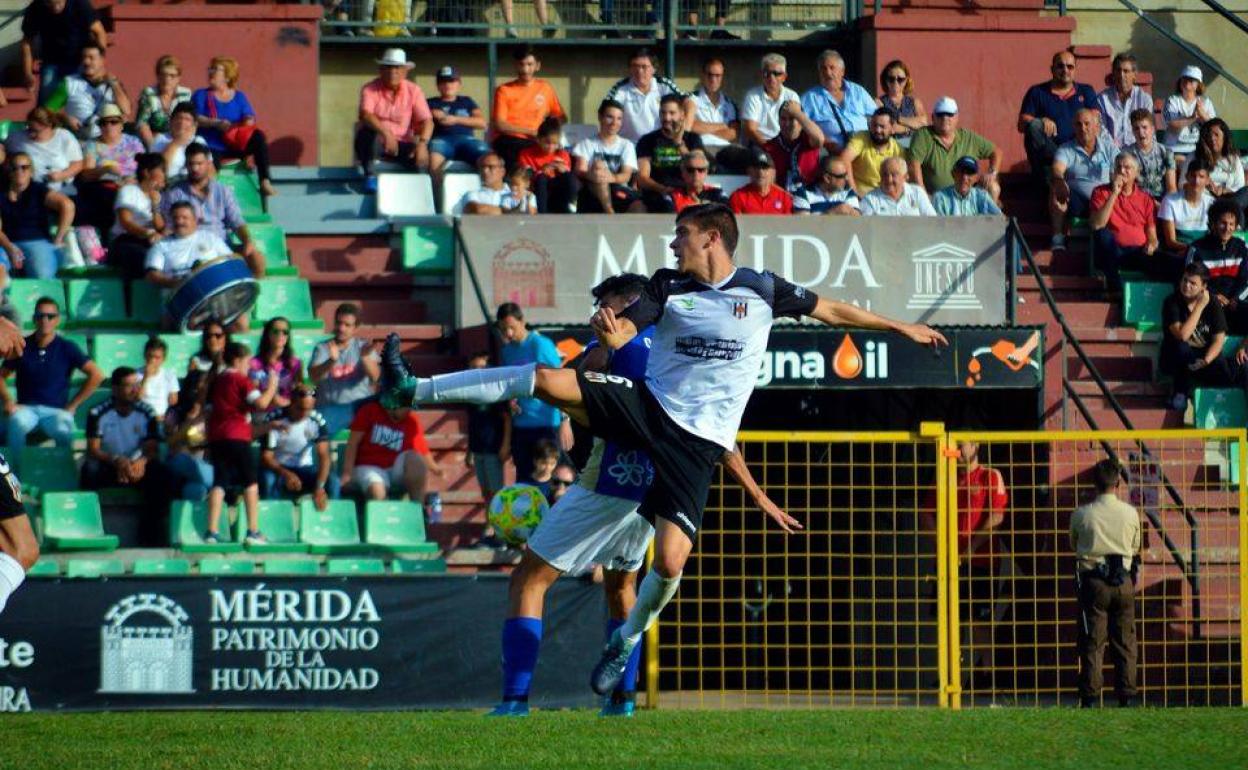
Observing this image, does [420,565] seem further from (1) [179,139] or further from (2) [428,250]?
(1) [179,139]

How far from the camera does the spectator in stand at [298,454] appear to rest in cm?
1623

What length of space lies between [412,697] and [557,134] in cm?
670

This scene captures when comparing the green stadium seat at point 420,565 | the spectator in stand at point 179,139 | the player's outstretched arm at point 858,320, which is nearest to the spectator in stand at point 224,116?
the spectator in stand at point 179,139

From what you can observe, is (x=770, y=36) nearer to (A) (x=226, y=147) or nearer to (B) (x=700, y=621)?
(A) (x=226, y=147)

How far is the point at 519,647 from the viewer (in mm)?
10000

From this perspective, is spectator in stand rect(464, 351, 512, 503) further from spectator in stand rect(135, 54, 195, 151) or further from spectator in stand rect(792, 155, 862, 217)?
spectator in stand rect(135, 54, 195, 151)

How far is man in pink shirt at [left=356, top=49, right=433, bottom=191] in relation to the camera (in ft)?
63.9

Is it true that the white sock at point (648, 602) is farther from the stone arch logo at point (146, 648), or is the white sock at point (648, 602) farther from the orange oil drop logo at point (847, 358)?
the orange oil drop logo at point (847, 358)

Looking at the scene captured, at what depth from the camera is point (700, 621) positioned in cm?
1393

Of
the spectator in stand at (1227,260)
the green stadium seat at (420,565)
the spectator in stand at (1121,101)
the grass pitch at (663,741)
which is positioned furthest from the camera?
the spectator in stand at (1121,101)

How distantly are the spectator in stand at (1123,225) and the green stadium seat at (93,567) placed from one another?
9182 mm

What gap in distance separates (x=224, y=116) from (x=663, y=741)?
11.7 m

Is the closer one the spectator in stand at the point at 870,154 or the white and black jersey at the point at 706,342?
the white and black jersey at the point at 706,342

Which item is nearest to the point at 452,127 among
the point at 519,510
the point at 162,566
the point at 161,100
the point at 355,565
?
the point at 161,100
